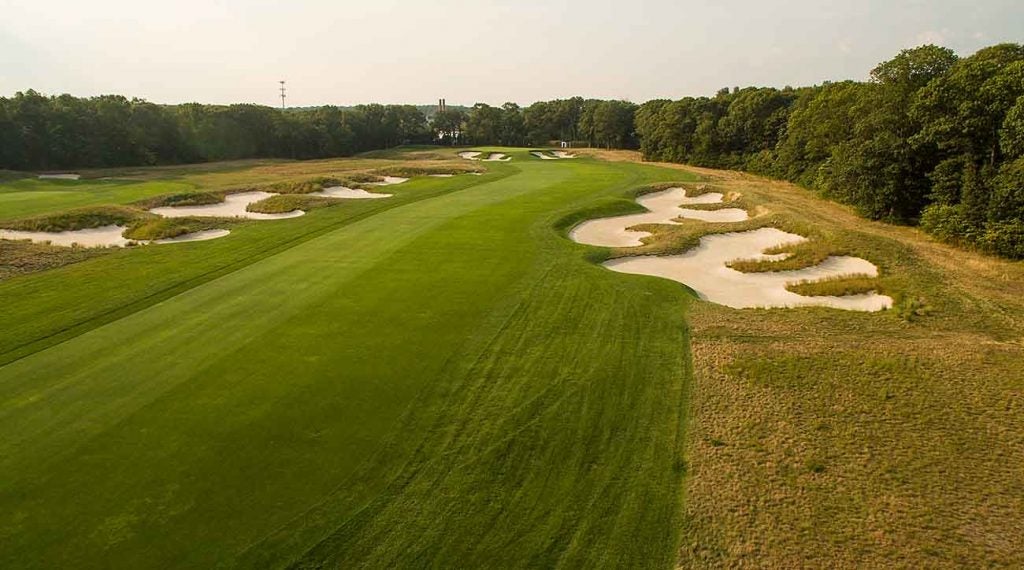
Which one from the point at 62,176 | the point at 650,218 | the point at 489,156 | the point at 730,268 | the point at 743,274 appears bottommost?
the point at 743,274

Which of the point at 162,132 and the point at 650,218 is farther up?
the point at 162,132

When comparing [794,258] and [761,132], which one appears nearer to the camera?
[794,258]

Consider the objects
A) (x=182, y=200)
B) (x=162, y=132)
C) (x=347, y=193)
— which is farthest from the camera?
(x=162, y=132)

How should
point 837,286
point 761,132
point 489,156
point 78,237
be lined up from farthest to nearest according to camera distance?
point 489,156, point 761,132, point 78,237, point 837,286

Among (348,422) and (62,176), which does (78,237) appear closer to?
(348,422)

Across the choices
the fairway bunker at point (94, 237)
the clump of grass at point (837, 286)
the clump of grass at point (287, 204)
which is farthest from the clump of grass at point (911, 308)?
the clump of grass at point (287, 204)

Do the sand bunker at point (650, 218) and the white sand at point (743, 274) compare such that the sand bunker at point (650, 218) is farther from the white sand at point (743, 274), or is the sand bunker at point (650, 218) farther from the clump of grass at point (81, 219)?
the clump of grass at point (81, 219)

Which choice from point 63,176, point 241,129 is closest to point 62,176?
point 63,176

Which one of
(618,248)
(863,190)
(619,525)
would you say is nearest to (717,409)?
(619,525)
